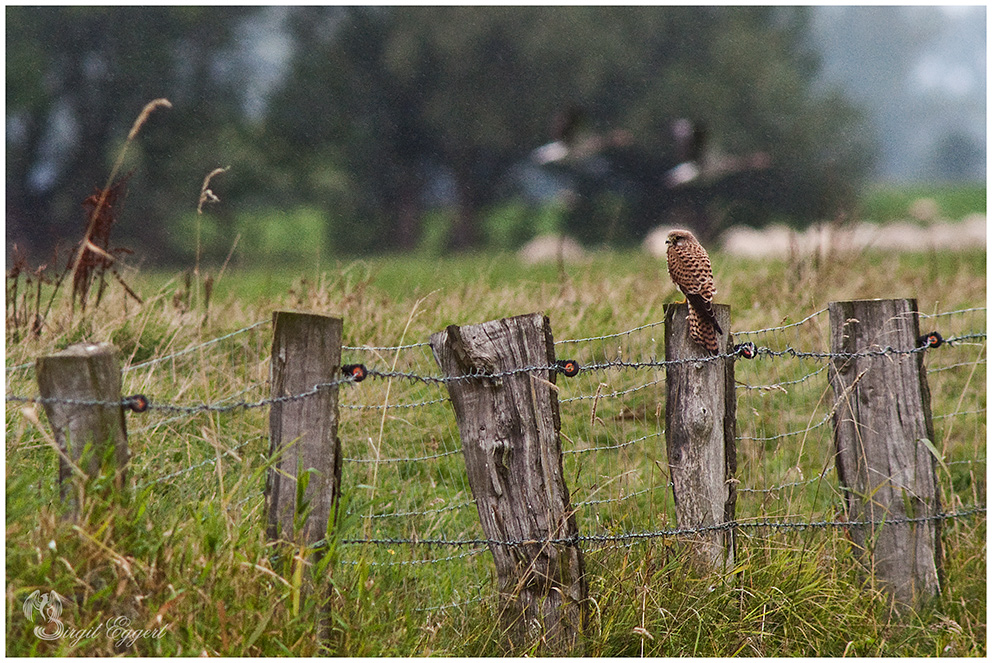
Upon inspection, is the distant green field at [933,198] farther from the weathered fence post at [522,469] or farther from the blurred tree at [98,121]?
the weathered fence post at [522,469]

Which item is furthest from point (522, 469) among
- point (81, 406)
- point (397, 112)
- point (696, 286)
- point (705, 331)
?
point (397, 112)

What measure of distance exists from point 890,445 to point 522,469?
64.2 inches

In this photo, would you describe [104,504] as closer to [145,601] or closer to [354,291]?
[145,601]

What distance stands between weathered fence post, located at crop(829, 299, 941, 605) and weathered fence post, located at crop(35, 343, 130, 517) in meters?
2.69

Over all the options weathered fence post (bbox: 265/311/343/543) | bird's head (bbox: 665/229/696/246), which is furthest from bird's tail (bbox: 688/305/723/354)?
weathered fence post (bbox: 265/311/343/543)

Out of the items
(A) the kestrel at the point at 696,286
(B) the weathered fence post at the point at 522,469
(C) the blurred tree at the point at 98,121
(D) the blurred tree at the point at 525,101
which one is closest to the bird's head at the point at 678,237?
(A) the kestrel at the point at 696,286

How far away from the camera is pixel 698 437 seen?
316 cm

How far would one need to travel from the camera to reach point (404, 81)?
27.8 m

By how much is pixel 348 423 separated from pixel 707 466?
7.39 feet

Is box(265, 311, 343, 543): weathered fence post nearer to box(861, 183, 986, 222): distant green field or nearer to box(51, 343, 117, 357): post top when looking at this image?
box(51, 343, 117, 357): post top

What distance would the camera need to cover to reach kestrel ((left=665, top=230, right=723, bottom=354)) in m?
3.13

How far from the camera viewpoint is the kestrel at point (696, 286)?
313 centimetres

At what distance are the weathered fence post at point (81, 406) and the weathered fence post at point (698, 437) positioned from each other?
190cm

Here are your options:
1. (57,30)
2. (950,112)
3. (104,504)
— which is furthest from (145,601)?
(950,112)
